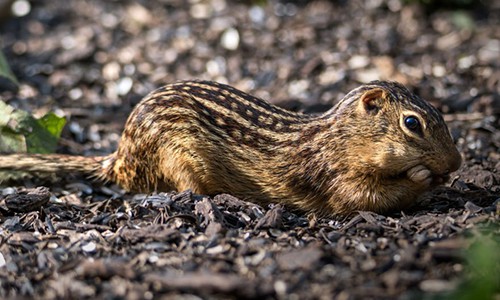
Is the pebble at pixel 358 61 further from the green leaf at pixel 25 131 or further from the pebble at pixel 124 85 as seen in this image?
the green leaf at pixel 25 131

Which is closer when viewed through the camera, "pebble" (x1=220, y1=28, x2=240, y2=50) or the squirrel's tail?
the squirrel's tail

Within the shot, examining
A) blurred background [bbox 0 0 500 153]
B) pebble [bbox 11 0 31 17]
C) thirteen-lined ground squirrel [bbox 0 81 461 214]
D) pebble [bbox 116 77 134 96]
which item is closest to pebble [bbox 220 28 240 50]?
blurred background [bbox 0 0 500 153]

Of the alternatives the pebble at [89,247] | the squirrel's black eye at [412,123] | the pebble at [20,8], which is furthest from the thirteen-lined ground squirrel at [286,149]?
the pebble at [20,8]

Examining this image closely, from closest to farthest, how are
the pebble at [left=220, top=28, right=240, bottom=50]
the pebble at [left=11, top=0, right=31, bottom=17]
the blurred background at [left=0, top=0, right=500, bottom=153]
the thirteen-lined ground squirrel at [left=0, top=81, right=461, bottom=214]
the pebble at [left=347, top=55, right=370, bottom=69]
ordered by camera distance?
the thirteen-lined ground squirrel at [left=0, top=81, right=461, bottom=214]
the blurred background at [left=0, top=0, right=500, bottom=153]
the pebble at [left=347, top=55, right=370, bottom=69]
the pebble at [left=220, top=28, right=240, bottom=50]
the pebble at [left=11, top=0, right=31, bottom=17]

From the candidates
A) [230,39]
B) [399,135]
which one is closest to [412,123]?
[399,135]

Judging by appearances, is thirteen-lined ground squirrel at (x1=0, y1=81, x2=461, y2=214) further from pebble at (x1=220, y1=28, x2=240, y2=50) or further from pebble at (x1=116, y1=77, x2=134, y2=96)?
pebble at (x1=220, y1=28, x2=240, y2=50)

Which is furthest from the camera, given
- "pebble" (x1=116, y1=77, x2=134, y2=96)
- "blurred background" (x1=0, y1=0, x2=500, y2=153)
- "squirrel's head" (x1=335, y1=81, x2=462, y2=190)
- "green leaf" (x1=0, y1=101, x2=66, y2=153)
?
"pebble" (x1=116, y1=77, x2=134, y2=96)

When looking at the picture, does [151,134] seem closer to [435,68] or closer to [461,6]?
[435,68]
